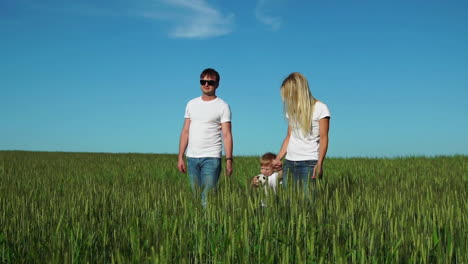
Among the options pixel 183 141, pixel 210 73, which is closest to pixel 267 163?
pixel 183 141

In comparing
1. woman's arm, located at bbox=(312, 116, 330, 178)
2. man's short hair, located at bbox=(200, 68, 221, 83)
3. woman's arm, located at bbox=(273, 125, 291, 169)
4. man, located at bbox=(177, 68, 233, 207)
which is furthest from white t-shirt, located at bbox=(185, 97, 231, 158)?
woman's arm, located at bbox=(312, 116, 330, 178)

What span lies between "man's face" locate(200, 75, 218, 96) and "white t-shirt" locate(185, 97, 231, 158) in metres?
0.13

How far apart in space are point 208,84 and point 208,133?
24.7 inches

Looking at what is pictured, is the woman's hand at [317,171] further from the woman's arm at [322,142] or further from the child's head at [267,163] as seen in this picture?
the child's head at [267,163]

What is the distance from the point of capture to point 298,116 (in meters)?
4.75

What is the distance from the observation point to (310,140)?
15.8 ft

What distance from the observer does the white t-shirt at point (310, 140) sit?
187 inches

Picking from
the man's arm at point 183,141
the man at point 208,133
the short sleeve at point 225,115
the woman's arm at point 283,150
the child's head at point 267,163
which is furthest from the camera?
the child's head at point 267,163

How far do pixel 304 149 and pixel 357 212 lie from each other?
107cm

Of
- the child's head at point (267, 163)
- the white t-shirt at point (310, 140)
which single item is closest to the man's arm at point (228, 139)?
the child's head at point (267, 163)

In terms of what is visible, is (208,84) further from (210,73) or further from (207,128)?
(207,128)

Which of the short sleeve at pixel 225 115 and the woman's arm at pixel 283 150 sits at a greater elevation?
the short sleeve at pixel 225 115

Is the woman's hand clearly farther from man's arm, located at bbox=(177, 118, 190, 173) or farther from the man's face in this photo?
man's arm, located at bbox=(177, 118, 190, 173)

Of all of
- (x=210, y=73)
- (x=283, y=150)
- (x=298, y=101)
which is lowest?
(x=283, y=150)
